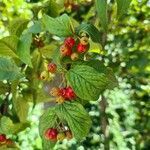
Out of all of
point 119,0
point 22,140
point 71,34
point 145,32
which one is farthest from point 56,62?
point 22,140

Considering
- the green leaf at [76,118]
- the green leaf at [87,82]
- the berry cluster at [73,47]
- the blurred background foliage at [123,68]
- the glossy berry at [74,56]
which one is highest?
the berry cluster at [73,47]

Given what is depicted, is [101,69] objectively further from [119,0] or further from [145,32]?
[145,32]

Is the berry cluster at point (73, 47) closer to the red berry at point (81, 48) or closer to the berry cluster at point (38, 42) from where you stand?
the red berry at point (81, 48)

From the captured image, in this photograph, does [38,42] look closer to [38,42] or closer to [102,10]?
[38,42]

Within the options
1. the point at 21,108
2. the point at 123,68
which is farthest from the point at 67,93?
the point at 123,68

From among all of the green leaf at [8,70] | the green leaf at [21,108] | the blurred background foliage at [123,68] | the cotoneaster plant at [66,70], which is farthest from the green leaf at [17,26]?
the blurred background foliage at [123,68]

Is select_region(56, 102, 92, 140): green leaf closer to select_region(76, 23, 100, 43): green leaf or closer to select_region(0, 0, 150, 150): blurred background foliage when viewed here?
select_region(76, 23, 100, 43): green leaf

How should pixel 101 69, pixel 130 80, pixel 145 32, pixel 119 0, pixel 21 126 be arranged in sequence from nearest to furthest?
pixel 119 0
pixel 101 69
pixel 21 126
pixel 130 80
pixel 145 32
